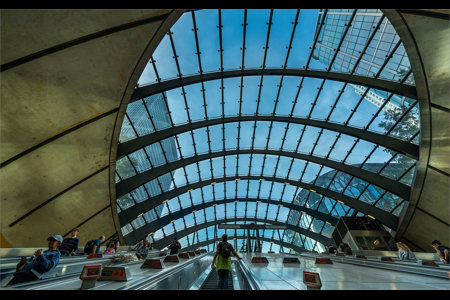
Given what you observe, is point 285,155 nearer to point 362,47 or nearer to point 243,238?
point 362,47

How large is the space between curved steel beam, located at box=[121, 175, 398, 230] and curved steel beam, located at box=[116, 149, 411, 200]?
3.64 m

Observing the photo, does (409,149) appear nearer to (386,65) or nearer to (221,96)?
(386,65)

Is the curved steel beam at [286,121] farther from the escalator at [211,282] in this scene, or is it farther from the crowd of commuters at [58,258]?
the escalator at [211,282]

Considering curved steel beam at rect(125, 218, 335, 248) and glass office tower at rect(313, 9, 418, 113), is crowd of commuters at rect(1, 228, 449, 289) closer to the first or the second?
glass office tower at rect(313, 9, 418, 113)

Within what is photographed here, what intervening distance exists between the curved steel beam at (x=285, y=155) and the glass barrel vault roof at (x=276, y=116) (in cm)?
10

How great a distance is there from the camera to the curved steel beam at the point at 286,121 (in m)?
16.8

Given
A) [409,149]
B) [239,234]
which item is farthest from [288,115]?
[239,234]

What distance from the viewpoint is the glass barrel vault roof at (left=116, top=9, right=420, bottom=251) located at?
47.5ft

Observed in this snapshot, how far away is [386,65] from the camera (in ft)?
49.1

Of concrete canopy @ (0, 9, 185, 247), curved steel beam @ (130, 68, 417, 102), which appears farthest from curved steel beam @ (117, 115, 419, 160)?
curved steel beam @ (130, 68, 417, 102)

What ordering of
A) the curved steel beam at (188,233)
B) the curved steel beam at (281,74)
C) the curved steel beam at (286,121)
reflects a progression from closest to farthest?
the curved steel beam at (281,74)
the curved steel beam at (286,121)
the curved steel beam at (188,233)

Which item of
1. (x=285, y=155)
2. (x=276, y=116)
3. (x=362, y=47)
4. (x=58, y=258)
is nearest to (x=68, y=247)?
(x=58, y=258)

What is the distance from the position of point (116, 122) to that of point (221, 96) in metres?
9.80

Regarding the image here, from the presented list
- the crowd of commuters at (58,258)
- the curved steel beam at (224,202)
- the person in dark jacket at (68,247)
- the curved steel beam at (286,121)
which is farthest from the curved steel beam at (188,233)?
the person in dark jacket at (68,247)
